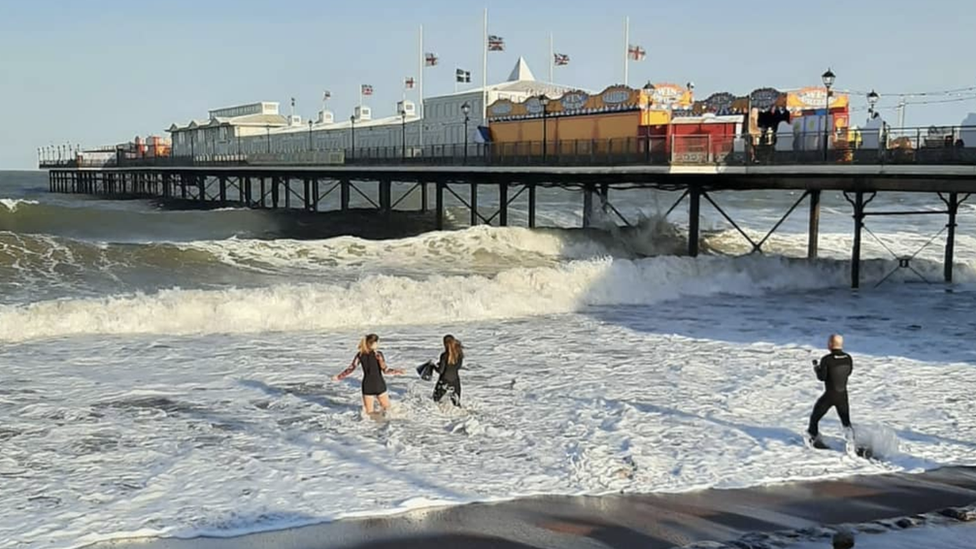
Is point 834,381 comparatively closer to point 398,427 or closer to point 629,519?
point 629,519

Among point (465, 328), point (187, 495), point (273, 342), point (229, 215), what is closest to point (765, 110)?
point (465, 328)

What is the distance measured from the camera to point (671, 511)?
7.64 meters

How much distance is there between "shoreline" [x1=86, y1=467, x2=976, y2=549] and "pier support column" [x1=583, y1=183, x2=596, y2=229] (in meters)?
25.1

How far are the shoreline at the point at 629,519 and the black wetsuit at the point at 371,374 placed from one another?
2886 millimetres

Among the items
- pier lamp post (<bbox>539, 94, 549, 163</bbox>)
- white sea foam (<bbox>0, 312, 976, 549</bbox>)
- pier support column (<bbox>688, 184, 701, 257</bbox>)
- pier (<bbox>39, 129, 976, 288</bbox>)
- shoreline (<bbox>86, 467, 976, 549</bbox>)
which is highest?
pier lamp post (<bbox>539, 94, 549, 163</bbox>)

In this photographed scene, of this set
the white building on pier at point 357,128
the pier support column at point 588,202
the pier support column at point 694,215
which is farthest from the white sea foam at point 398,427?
the white building on pier at point 357,128

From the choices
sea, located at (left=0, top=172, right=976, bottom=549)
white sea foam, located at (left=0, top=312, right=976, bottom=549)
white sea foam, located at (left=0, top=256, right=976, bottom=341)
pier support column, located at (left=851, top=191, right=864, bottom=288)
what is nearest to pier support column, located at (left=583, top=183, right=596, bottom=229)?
sea, located at (left=0, top=172, right=976, bottom=549)

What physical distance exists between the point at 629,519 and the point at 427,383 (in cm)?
539

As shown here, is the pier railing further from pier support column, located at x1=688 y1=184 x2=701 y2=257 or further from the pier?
pier support column, located at x1=688 y1=184 x2=701 y2=257

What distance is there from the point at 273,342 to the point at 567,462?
8.19m

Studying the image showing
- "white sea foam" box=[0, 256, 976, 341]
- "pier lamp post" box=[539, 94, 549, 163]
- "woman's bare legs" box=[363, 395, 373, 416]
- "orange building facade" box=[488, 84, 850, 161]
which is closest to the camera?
"woman's bare legs" box=[363, 395, 373, 416]

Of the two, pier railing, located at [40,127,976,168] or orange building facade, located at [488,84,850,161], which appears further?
orange building facade, located at [488,84,850,161]

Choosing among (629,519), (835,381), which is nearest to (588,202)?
(835,381)

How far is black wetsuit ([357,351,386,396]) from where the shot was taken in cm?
1034
